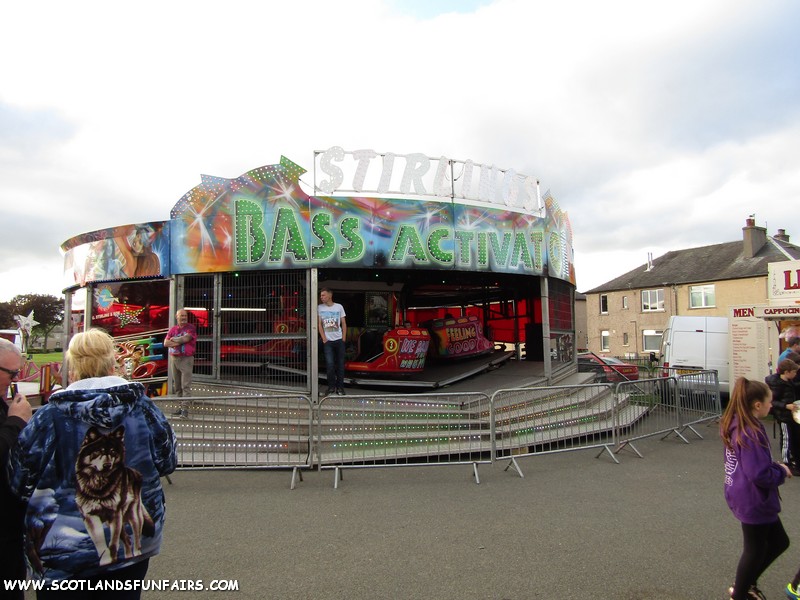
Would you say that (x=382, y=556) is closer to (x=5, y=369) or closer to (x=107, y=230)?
(x=5, y=369)

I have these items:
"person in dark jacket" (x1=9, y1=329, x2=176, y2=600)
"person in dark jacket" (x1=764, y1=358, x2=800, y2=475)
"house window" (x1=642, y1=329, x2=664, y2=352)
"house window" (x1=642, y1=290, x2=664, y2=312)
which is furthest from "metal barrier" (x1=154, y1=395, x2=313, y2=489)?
"house window" (x1=642, y1=290, x2=664, y2=312)

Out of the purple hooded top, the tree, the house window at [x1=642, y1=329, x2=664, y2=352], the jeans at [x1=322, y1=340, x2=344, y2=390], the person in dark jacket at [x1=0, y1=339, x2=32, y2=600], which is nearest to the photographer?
the person in dark jacket at [x1=0, y1=339, x2=32, y2=600]

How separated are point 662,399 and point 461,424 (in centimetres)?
392

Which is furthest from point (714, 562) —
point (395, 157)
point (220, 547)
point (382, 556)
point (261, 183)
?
point (261, 183)

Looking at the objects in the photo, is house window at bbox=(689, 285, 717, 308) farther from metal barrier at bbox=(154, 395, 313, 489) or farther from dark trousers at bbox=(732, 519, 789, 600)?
dark trousers at bbox=(732, 519, 789, 600)

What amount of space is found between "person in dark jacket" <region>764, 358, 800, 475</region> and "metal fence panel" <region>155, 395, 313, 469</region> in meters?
5.97

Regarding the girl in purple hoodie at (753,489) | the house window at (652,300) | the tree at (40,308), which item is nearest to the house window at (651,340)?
the house window at (652,300)

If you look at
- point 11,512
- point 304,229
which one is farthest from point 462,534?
point 304,229

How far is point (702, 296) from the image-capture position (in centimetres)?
3700

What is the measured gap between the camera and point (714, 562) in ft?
14.0

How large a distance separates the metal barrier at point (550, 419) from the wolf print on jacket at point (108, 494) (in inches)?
207

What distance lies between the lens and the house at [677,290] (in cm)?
3459

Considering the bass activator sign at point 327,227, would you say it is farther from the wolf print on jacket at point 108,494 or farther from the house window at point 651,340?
the house window at point 651,340

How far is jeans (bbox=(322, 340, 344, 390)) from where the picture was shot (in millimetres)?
9336
